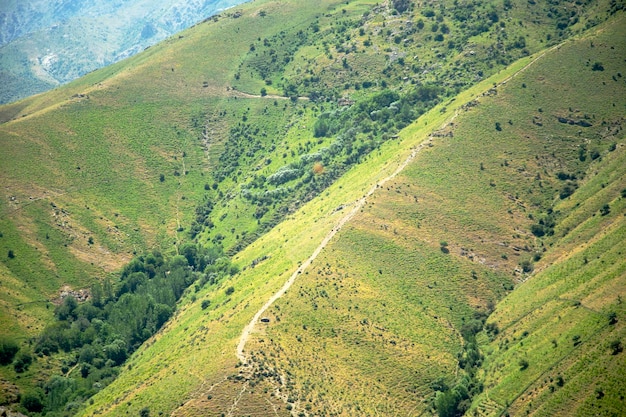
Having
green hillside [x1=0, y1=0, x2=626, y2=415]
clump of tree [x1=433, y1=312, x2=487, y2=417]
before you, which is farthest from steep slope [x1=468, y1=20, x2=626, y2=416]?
clump of tree [x1=433, y1=312, x2=487, y2=417]

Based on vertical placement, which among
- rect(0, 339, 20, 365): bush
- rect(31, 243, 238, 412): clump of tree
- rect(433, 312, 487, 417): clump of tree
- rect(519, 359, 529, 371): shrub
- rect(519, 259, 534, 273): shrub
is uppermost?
rect(0, 339, 20, 365): bush

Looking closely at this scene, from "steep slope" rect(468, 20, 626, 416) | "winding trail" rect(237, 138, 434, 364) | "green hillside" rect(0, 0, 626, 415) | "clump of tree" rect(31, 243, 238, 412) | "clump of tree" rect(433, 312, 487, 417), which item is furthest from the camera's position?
"clump of tree" rect(31, 243, 238, 412)

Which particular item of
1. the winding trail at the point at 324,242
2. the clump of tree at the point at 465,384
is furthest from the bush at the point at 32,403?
the clump of tree at the point at 465,384

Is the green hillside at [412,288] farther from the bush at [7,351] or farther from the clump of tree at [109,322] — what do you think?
the bush at [7,351]

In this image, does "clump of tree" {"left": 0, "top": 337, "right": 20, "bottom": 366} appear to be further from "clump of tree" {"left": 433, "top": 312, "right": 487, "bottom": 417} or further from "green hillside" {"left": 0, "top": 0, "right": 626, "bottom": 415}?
"clump of tree" {"left": 433, "top": 312, "right": 487, "bottom": 417}

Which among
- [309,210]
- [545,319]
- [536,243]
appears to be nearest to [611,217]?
[536,243]

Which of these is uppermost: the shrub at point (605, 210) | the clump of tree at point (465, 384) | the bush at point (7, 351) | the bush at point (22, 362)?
the bush at point (7, 351)
